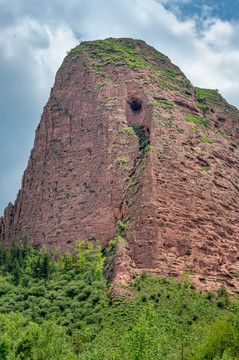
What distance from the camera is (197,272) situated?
54469 millimetres

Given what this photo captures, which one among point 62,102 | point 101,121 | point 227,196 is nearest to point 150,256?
point 227,196

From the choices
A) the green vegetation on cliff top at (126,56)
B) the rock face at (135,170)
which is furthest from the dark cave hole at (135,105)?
the green vegetation on cliff top at (126,56)

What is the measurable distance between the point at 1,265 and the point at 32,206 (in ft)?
34.5

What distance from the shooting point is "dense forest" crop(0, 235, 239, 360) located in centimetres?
3181

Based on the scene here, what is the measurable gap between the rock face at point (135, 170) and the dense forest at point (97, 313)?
9.02 ft

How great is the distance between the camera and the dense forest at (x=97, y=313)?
31.8 m

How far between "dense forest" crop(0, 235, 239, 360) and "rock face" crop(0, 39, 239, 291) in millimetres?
2748

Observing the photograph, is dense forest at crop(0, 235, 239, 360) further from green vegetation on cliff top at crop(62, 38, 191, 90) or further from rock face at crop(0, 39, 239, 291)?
green vegetation on cliff top at crop(62, 38, 191, 90)

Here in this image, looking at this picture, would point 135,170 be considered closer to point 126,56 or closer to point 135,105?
point 135,105

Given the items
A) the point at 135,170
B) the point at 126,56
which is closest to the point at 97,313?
the point at 135,170

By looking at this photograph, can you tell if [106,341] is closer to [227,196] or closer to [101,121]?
[227,196]

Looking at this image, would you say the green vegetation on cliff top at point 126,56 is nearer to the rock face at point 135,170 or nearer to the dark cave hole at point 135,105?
the rock face at point 135,170

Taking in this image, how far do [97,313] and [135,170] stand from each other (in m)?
24.9

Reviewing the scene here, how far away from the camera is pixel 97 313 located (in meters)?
48.5
